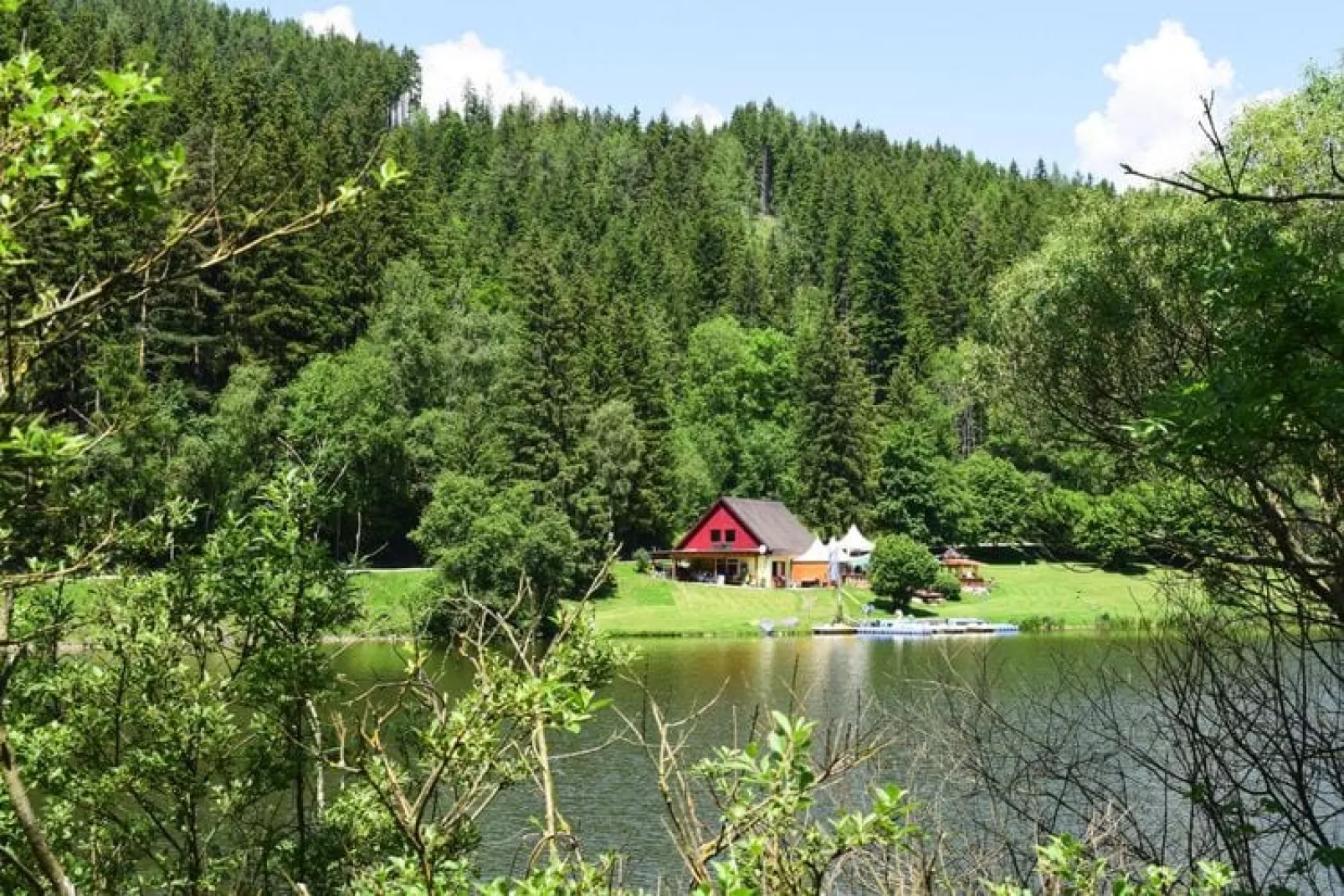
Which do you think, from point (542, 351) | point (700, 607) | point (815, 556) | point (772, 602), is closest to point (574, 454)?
point (542, 351)

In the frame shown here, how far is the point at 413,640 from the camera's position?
407 cm

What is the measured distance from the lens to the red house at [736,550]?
A: 54531 mm

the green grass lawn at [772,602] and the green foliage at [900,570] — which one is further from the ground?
the green foliage at [900,570]

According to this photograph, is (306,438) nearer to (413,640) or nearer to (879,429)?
(879,429)

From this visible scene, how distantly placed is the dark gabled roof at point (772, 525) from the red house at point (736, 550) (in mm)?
37

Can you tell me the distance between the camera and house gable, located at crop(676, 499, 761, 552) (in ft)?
179

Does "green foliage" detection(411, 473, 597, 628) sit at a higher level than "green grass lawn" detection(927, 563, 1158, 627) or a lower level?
higher

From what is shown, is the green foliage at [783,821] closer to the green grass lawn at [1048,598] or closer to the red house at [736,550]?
the green grass lawn at [1048,598]

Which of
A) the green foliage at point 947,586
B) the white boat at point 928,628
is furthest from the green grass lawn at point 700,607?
the green foliage at point 947,586

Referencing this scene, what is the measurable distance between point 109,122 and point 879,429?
6544 cm

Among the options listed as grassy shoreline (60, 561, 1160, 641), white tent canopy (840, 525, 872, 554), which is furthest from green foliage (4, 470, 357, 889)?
white tent canopy (840, 525, 872, 554)

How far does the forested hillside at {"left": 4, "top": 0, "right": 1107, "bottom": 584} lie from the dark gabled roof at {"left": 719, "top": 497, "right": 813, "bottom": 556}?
3171mm

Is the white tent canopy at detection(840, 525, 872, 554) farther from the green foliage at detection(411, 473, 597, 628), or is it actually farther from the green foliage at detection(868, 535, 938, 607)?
the green foliage at detection(411, 473, 597, 628)

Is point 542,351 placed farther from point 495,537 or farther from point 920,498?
point 920,498
